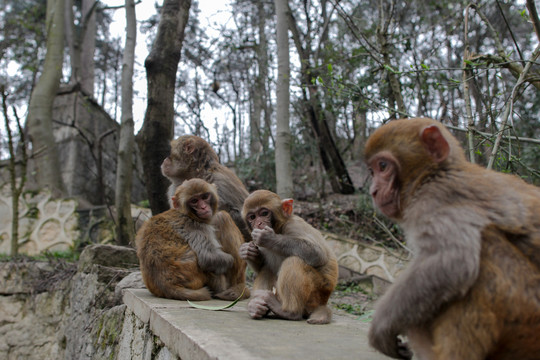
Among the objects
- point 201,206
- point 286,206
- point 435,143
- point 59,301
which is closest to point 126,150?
point 59,301

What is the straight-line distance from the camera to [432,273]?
169 centimetres

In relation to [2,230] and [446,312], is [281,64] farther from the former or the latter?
[2,230]

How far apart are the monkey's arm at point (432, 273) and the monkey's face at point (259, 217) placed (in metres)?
1.72

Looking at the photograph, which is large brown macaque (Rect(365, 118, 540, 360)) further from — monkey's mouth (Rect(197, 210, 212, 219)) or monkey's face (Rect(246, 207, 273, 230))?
monkey's mouth (Rect(197, 210, 212, 219))

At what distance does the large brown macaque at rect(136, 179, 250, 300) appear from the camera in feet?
13.3

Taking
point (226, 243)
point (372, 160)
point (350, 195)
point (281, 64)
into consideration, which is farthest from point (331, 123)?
point (372, 160)

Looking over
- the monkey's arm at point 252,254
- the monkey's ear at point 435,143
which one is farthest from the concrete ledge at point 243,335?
the monkey's ear at point 435,143

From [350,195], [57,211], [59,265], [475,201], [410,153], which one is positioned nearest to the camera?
[475,201]

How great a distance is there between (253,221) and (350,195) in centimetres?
858

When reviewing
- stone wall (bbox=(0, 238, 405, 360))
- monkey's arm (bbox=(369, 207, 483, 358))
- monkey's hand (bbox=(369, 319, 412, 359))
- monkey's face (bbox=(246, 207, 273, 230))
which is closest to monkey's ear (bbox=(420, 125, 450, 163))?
monkey's arm (bbox=(369, 207, 483, 358))

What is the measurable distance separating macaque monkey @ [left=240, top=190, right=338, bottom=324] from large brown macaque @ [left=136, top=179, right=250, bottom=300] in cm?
74

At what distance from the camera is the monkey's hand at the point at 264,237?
3316 mm

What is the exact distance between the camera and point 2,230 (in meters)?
10.8

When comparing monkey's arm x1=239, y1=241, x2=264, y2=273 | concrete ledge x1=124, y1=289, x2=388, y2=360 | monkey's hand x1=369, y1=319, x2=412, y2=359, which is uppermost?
monkey's arm x1=239, y1=241, x2=264, y2=273
